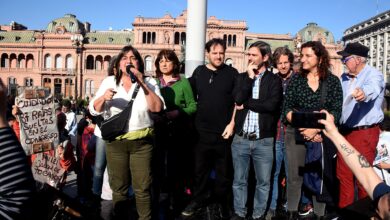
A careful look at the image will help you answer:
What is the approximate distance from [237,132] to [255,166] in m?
0.42

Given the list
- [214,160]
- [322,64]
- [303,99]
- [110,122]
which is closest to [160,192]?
[214,160]

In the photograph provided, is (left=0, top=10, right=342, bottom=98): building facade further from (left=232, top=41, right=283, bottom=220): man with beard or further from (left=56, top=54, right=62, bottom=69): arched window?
(left=232, top=41, right=283, bottom=220): man with beard

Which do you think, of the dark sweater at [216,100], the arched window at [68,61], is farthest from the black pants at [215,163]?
the arched window at [68,61]

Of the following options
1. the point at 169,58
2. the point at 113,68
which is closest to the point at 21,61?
the point at 169,58

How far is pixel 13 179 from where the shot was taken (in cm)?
160

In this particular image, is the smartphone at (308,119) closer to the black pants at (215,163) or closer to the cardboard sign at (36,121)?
the black pants at (215,163)

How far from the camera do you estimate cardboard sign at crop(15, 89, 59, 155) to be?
4.00m

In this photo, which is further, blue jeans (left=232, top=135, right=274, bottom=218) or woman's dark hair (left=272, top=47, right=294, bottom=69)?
woman's dark hair (left=272, top=47, right=294, bottom=69)

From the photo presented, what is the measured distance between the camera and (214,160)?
4.43 meters

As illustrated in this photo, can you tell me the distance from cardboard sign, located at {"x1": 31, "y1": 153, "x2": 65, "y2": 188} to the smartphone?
2.92 meters

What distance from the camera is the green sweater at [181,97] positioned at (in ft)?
14.1

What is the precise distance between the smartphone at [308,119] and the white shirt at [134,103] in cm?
168

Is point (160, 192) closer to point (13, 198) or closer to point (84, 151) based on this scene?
point (84, 151)

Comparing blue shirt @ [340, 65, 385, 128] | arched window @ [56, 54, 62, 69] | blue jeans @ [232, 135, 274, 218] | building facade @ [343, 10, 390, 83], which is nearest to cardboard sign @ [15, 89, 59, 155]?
blue jeans @ [232, 135, 274, 218]
